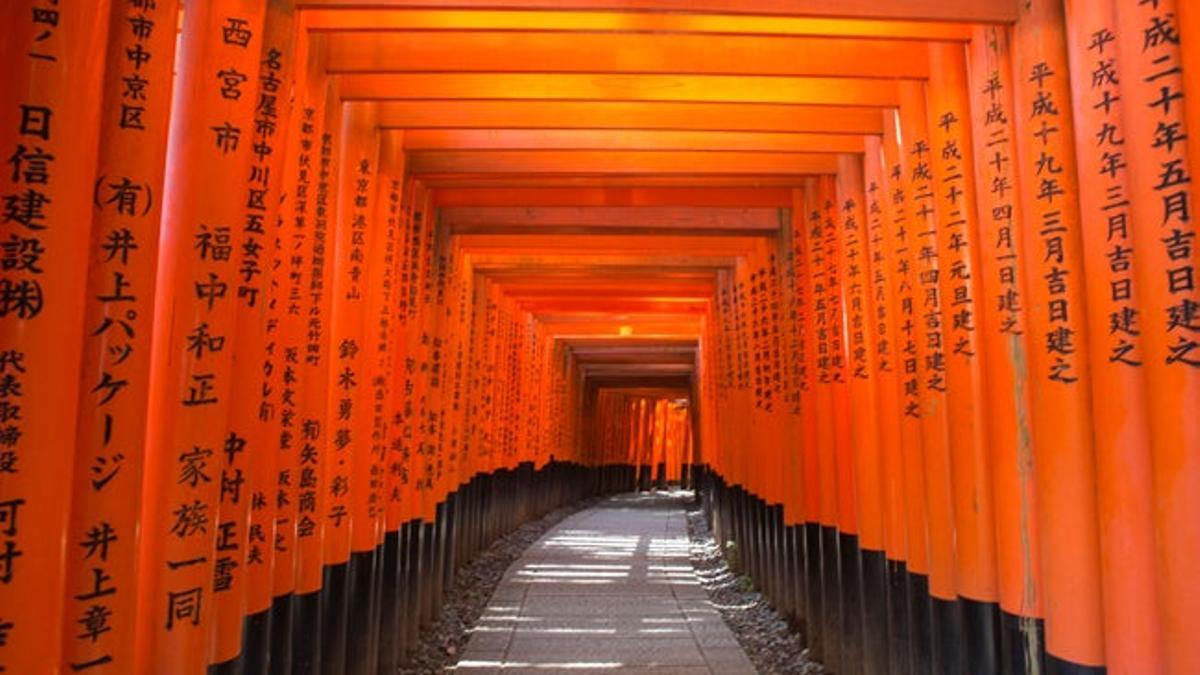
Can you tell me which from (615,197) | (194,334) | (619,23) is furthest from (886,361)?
(194,334)

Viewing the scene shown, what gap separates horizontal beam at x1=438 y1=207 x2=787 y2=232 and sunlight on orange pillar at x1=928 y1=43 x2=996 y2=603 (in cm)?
332

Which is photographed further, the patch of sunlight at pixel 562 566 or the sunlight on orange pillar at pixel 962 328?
the patch of sunlight at pixel 562 566

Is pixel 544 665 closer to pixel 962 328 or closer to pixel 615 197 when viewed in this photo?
pixel 615 197

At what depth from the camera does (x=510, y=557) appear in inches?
418

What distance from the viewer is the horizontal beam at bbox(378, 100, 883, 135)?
4809mm

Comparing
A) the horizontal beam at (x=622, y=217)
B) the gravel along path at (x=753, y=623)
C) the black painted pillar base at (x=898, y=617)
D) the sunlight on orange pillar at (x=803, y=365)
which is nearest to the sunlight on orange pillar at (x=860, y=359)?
the black painted pillar base at (x=898, y=617)

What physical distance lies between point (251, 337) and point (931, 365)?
296cm

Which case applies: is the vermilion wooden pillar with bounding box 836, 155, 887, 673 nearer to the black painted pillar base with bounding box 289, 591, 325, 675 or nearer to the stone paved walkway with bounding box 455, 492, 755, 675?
the stone paved walkway with bounding box 455, 492, 755, 675

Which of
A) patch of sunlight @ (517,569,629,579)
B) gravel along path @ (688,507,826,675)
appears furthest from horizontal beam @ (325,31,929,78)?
patch of sunlight @ (517,569,629,579)

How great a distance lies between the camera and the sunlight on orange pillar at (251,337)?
2.80 m

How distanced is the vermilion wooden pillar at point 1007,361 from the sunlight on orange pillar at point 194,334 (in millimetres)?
2828

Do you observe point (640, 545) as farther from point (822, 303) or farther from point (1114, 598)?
point (1114, 598)

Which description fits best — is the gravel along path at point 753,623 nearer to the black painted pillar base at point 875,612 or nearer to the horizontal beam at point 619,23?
the black painted pillar base at point 875,612

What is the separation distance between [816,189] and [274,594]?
4463mm
